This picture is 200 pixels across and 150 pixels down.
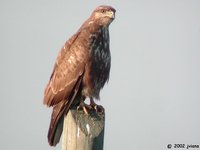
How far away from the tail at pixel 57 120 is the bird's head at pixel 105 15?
1.47 metres

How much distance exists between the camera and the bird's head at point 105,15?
8.44m

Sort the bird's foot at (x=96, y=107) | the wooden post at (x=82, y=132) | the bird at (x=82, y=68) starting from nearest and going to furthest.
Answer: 1. the wooden post at (x=82, y=132)
2. the bird's foot at (x=96, y=107)
3. the bird at (x=82, y=68)

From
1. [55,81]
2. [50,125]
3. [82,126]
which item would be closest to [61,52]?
[55,81]

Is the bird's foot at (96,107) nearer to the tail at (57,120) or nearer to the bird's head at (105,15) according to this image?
the tail at (57,120)

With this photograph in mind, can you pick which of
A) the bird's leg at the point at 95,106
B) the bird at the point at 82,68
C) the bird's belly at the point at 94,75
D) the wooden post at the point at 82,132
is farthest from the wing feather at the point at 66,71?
the wooden post at the point at 82,132

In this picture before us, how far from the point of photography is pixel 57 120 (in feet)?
23.5

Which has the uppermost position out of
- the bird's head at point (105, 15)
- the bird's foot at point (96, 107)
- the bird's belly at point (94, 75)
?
the bird's head at point (105, 15)

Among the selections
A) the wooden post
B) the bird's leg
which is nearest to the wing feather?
the bird's leg

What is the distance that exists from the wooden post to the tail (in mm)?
1190

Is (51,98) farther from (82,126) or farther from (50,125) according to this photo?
(82,126)

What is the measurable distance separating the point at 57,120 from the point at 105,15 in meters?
2.18

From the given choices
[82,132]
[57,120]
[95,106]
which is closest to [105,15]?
[95,106]

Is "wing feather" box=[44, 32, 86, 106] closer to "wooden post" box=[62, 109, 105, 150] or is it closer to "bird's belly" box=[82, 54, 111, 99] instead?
"bird's belly" box=[82, 54, 111, 99]

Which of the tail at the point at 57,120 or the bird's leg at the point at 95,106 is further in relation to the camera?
the bird's leg at the point at 95,106
